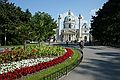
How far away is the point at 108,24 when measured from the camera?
Result: 6162 cm

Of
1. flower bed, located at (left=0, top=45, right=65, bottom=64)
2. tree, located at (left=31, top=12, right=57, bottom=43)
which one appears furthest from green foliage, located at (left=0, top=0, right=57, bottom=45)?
flower bed, located at (left=0, top=45, right=65, bottom=64)

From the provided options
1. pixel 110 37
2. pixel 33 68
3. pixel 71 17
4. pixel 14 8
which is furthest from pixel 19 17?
pixel 71 17

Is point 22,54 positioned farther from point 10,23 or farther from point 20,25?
point 10,23

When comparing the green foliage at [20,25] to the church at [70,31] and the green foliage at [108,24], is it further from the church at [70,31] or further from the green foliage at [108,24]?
the church at [70,31]

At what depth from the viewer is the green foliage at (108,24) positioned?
190 feet

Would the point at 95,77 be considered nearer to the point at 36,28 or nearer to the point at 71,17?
the point at 36,28

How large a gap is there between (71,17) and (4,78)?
5401 inches

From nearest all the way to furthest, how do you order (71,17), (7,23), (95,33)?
1. (7,23)
2. (95,33)
3. (71,17)

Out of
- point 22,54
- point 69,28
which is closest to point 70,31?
point 69,28

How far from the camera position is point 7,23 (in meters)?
65.3

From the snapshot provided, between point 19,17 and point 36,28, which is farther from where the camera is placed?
point 19,17

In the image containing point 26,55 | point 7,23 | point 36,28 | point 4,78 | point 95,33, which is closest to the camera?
point 4,78

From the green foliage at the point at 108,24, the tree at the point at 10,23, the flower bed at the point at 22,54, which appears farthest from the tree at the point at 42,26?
the flower bed at the point at 22,54

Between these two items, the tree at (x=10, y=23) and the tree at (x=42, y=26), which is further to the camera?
the tree at (x=10, y=23)
